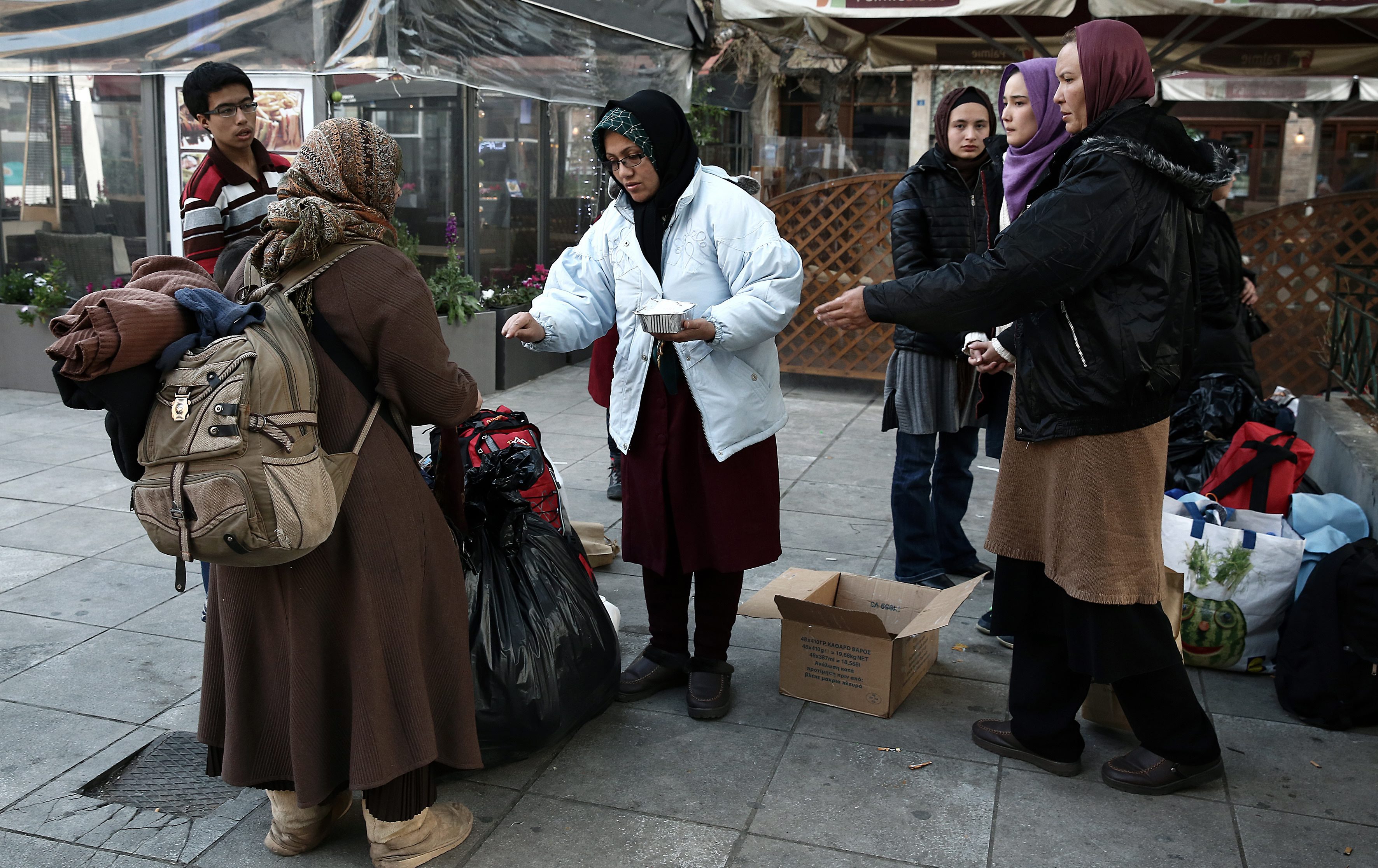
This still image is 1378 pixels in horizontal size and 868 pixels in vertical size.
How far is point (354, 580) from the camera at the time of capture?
7.97 feet

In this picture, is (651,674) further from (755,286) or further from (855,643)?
(755,286)

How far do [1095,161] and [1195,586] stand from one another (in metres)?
1.76

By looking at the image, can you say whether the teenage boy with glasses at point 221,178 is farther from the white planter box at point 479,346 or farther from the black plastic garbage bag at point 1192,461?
the white planter box at point 479,346

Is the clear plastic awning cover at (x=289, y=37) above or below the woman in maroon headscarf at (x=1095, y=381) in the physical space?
above

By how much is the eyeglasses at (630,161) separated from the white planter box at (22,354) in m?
6.31

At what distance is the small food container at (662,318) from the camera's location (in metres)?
2.90

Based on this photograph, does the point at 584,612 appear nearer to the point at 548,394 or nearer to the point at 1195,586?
the point at 1195,586

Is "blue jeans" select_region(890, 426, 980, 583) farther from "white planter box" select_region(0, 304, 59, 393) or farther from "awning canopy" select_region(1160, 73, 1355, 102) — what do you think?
"awning canopy" select_region(1160, 73, 1355, 102)

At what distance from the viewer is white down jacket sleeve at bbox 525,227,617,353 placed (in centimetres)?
333

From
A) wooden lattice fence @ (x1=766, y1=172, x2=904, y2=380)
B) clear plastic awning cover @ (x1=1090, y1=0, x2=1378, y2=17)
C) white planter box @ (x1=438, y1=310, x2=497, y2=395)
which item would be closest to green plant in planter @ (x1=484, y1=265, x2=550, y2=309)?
white planter box @ (x1=438, y1=310, x2=497, y2=395)

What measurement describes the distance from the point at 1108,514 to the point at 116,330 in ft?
7.28

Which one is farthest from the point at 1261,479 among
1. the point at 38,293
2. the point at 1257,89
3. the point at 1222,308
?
the point at 1257,89

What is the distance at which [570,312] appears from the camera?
3.36 metres

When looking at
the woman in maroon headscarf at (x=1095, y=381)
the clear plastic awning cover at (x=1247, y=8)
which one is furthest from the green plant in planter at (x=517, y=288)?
the woman in maroon headscarf at (x=1095, y=381)
